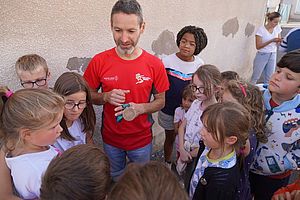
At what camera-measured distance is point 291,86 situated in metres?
1.96

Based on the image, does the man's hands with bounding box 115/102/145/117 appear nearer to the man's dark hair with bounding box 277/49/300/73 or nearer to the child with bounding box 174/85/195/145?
the child with bounding box 174/85/195/145

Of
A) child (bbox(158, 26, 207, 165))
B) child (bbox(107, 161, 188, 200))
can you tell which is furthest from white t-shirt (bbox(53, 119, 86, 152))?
child (bbox(158, 26, 207, 165))

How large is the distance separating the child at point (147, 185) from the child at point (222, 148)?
68 centimetres

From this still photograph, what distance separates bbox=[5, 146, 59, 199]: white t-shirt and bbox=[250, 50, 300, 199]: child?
1473 millimetres

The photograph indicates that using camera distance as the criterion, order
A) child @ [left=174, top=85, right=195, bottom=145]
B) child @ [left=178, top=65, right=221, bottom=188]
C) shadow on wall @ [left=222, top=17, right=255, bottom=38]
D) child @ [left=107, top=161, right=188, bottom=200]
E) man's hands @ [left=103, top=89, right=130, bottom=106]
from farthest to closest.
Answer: shadow on wall @ [left=222, top=17, right=255, bottom=38]
child @ [left=174, top=85, right=195, bottom=145]
child @ [left=178, top=65, right=221, bottom=188]
man's hands @ [left=103, top=89, right=130, bottom=106]
child @ [left=107, top=161, right=188, bottom=200]

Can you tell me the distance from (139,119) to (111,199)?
1.32 meters

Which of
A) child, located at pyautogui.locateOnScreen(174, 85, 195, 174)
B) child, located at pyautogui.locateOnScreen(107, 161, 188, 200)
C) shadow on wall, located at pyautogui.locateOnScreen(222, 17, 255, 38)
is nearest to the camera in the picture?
child, located at pyautogui.locateOnScreen(107, 161, 188, 200)

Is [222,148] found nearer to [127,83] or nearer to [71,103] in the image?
[127,83]

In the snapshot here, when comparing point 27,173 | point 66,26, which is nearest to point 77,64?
point 66,26

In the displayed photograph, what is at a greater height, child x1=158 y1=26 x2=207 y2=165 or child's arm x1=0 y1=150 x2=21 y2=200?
child x1=158 y1=26 x2=207 y2=165

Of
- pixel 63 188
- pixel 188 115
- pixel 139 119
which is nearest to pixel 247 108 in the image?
pixel 188 115

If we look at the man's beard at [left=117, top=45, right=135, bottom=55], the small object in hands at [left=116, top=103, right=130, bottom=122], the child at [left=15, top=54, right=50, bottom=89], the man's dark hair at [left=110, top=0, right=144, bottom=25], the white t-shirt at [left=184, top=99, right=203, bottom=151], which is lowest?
the white t-shirt at [left=184, top=99, right=203, bottom=151]

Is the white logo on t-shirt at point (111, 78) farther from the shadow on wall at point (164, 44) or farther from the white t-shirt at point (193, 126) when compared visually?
the shadow on wall at point (164, 44)

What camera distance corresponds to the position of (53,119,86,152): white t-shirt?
74.8 inches
